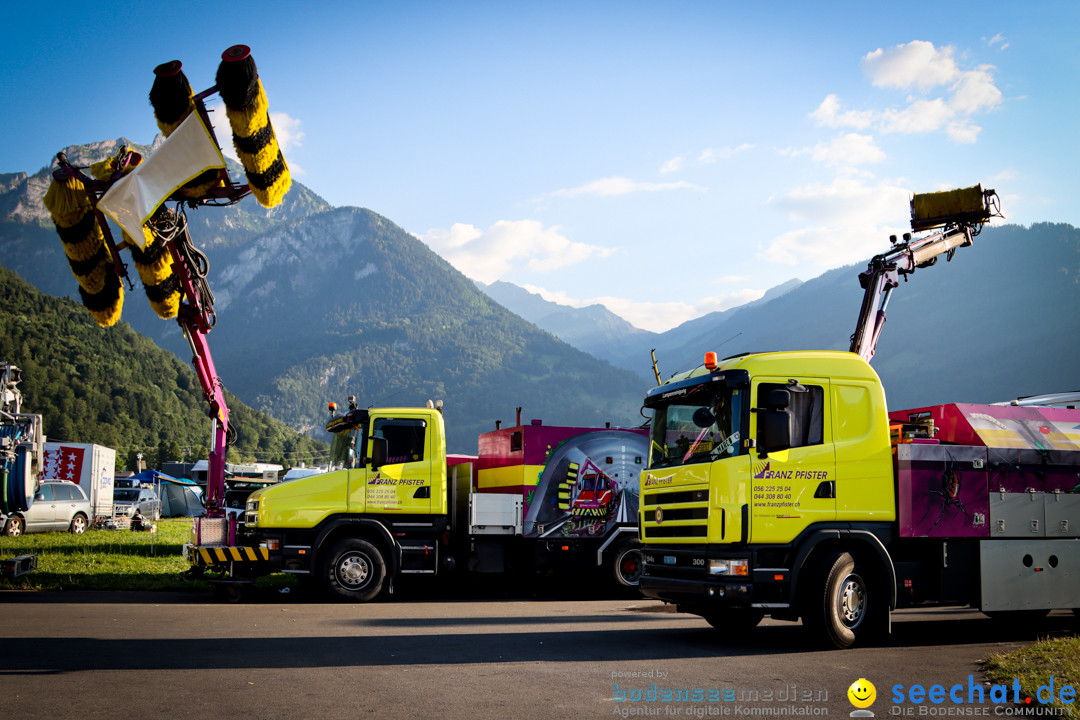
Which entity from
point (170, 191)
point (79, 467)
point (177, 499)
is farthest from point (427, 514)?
point (177, 499)

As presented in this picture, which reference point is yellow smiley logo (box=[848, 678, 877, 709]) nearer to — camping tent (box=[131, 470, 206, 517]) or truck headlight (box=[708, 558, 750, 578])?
truck headlight (box=[708, 558, 750, 578])

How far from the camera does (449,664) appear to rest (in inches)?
324

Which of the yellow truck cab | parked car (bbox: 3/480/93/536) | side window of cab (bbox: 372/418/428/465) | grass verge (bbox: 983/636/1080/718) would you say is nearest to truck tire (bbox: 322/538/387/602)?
side window of cab (bbox: 372/418/428/465)

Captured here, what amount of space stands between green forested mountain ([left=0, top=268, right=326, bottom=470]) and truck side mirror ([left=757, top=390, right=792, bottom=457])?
97763 millimetres

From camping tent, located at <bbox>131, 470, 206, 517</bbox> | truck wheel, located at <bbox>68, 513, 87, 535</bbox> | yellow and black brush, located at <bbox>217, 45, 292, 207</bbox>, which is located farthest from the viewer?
camping tent, located at <bbox>131, 470, 206, 517</bbox>

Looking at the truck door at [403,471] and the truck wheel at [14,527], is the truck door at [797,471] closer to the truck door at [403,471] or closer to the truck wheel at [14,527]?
the truck door at [403,471]

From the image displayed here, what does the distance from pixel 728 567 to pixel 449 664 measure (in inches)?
121

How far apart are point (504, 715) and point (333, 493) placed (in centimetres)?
796

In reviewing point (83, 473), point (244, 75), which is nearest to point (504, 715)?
point (244, 75)

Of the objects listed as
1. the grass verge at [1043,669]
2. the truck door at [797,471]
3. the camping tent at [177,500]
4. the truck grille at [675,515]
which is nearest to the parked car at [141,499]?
the camping tent at [177,500]

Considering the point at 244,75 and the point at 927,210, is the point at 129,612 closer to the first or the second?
the point at 244,75

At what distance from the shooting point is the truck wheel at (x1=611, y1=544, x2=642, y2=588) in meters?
15.1

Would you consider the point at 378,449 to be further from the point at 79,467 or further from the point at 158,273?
the point at 79,467

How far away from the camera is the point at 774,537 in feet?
29.5
